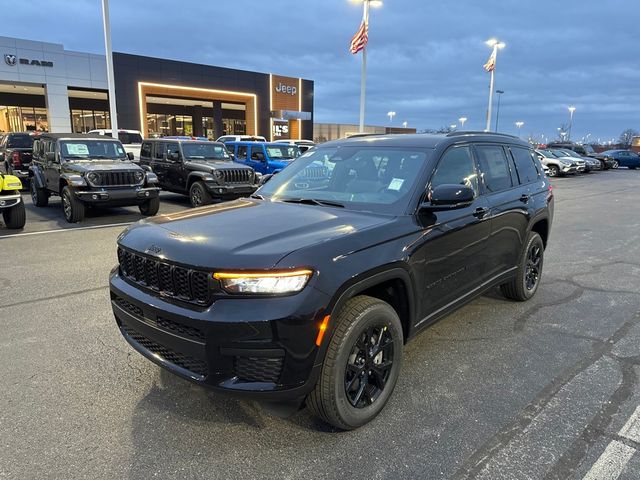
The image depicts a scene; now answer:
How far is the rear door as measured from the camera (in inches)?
167

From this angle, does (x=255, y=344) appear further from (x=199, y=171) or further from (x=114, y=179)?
(x=199, y=171)

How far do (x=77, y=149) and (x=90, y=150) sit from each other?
274 millimetres

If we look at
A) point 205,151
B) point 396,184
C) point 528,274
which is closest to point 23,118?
point 205,151

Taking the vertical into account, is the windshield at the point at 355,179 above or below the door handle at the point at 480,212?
above

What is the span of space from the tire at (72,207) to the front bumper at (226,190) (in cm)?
313

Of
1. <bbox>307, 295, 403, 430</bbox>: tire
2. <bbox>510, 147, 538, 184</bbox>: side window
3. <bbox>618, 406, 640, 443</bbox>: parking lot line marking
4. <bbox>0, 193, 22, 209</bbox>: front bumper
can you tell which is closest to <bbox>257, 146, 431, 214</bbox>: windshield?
<bbox>307, 295, 403, 430</bbox>: tire

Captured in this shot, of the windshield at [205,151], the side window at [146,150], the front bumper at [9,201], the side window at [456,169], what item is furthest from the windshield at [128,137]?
the side window at [456,169]

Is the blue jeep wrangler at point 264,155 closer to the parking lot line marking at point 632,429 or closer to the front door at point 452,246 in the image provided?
the front door at point 452,246

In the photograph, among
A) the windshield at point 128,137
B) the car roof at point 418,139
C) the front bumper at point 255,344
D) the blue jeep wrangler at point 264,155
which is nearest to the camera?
the front bumper at point 255,344

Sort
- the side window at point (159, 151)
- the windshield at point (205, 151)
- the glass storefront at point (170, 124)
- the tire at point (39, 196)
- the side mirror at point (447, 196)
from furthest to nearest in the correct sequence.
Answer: the glass storefront at point (170, 124) < the side window at point (159, 151) < the windshield at point (205, 151) < the tire at point (39, 196) < the side mirror at point (447, 196)

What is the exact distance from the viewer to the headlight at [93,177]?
9.84m

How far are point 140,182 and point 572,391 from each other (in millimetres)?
9524

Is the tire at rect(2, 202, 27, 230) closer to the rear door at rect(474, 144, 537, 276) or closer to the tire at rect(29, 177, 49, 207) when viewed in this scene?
the tire at rect(29, 177, 49, 207)

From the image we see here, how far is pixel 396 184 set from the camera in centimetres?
354
